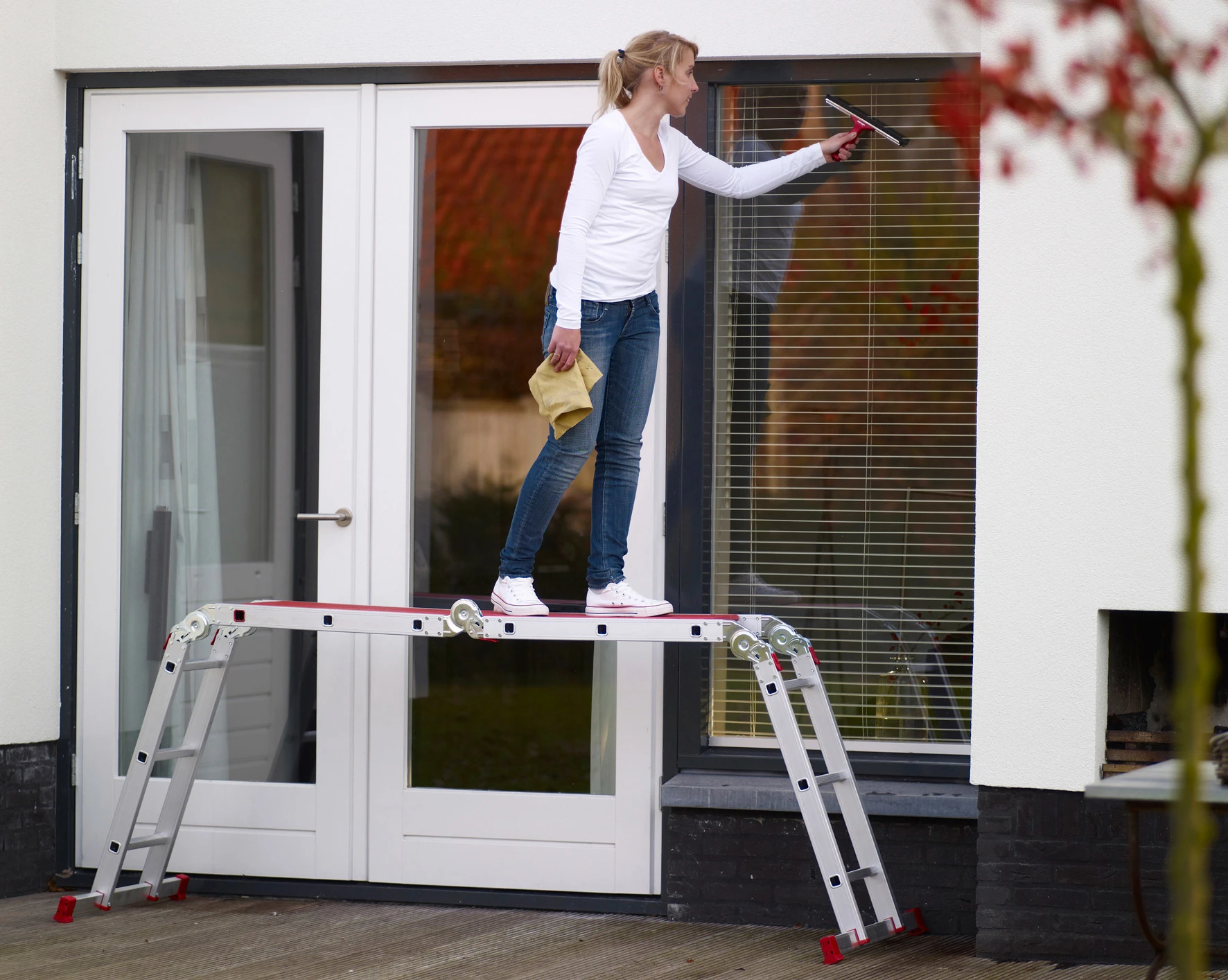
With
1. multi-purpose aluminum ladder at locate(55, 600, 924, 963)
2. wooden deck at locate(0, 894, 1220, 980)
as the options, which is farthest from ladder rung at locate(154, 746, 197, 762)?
wooden deck at locate(0, 894, 1220, 980)

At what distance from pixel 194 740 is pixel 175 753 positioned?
9cm

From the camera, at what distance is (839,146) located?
12.2ft

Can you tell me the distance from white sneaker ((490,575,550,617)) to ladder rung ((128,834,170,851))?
1.15 m

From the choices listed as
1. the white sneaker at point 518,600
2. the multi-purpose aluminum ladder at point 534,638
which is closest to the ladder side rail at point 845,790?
the multi-purpose aluminum ladder at point 534,638

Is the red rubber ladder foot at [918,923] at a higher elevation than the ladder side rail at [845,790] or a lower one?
lower

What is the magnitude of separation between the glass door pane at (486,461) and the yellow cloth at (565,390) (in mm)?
574

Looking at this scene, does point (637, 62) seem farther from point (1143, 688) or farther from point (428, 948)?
point (428, 948)

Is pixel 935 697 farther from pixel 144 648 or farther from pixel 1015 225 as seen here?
pixel 144 648

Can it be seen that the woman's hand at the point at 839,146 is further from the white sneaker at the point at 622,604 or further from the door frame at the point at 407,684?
the white sneaker at the point at 622,604

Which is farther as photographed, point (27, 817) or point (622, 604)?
point (27, 817)

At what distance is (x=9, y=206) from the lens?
4082 millimetres

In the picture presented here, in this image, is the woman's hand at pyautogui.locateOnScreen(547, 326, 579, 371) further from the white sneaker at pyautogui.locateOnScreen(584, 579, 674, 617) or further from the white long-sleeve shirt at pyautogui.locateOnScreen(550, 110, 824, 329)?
the white sneaker at pyautogui.locateOnScreen(584, 579, 674, 617)

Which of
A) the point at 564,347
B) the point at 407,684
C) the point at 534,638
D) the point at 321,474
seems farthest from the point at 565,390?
the point at 407,684

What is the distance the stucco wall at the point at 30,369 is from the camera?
161 inches
